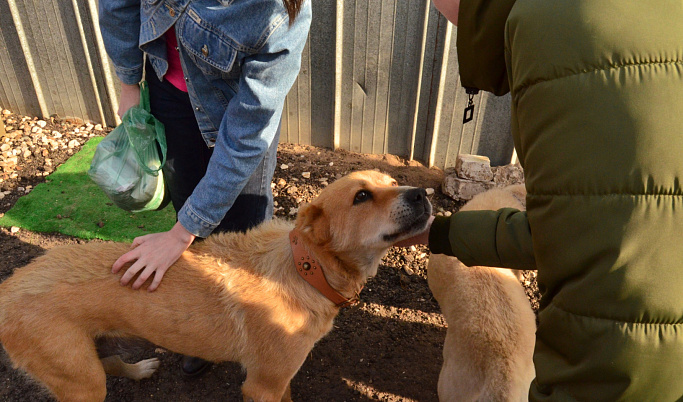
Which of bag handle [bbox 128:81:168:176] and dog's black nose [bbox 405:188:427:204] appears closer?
dog's black nose [bbox 405:188:427:204]

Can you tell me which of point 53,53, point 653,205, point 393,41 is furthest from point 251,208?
point 53,53

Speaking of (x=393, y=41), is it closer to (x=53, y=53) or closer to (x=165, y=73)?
(x=165, y=73)

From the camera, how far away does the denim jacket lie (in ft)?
6.97

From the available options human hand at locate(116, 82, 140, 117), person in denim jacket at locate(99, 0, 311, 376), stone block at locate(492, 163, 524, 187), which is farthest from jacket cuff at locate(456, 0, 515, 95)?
stone block at locate(492, 163, 524, 187)

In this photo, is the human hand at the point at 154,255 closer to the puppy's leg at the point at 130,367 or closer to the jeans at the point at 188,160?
the jeans at the point at 188,160

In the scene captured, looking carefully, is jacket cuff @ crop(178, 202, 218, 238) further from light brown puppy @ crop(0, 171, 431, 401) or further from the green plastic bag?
the green plastic bag

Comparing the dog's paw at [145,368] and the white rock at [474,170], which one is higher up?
the white rock at [474,170]

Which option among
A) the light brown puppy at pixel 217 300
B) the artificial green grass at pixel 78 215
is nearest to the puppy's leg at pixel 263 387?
the light brown puppy at pixel 217 300

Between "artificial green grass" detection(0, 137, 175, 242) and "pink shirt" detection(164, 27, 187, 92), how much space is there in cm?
238

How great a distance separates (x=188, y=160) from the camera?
291 centimetres

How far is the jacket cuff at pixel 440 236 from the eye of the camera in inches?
90.8

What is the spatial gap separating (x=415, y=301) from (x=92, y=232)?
3.34 m

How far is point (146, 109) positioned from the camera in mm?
2848

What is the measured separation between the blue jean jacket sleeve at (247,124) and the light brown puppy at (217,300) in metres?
0.40
